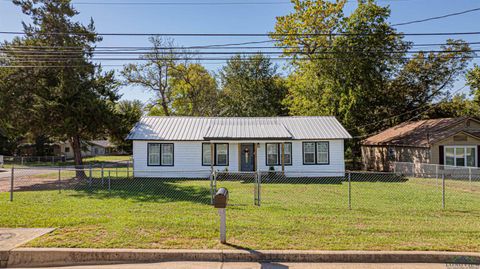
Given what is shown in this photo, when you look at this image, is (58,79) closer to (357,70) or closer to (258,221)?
(258,221)

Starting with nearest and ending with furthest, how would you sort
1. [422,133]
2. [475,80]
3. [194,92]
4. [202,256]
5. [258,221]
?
[202,256], [258,221], [422,133], [475,80], [194,92]

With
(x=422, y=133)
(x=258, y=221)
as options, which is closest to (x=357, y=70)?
(x=422, y=133)

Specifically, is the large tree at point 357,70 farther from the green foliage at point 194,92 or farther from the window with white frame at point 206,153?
the green foliage at point 194,92

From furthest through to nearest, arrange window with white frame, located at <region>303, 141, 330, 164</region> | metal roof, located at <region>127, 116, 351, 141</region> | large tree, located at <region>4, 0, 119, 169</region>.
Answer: window with white frame, located at <region>303, 141, 330, 164</region>
metal roof, located at <region>127, 116, 351, 141</region>
large tree, located at <region>4, 0, 119, 169</region>

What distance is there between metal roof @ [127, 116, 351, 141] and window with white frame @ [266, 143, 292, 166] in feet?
2.56

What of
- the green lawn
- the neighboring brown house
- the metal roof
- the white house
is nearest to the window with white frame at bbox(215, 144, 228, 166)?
the white house

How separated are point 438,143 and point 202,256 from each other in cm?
2041

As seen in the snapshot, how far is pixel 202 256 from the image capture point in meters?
5.65

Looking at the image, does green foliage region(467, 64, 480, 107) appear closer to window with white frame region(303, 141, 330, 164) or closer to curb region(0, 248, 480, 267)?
window with white frame region(303, 141, 330, 164)

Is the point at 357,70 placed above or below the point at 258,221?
above

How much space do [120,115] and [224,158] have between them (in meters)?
7.57

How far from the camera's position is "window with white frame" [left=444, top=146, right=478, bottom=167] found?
20672 mm

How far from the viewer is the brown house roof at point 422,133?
2086 cm

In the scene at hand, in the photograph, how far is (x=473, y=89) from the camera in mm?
27641
